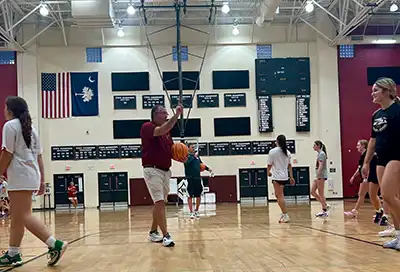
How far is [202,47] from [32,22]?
21.5 feet

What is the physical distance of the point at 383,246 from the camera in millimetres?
4965

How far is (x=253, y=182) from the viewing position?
19047 millimetres

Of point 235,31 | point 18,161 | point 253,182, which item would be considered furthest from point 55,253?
point 235,31

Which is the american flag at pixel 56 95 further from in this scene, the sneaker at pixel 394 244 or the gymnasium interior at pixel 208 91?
the sneaker at pixel 394 244

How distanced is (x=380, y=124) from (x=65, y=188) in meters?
15.4

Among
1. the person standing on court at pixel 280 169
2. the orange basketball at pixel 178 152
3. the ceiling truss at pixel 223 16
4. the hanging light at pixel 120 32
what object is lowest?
the person standing on court at pixel 280 169

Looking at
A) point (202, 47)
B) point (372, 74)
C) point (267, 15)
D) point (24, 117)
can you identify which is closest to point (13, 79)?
point (202, 47)

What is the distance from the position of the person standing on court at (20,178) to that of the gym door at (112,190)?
14.4m

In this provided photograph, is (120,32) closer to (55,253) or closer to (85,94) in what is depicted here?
(85,94)

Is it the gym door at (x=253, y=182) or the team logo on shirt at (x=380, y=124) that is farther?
the gym door at (x=253, y=182)

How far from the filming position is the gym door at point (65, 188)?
1861cm

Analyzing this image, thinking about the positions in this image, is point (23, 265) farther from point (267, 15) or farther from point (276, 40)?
point (276, 40)

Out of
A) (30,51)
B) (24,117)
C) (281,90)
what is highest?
(30,51)

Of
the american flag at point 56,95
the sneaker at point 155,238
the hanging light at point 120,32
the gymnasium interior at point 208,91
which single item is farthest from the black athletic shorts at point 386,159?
the american flag at point 56,95
